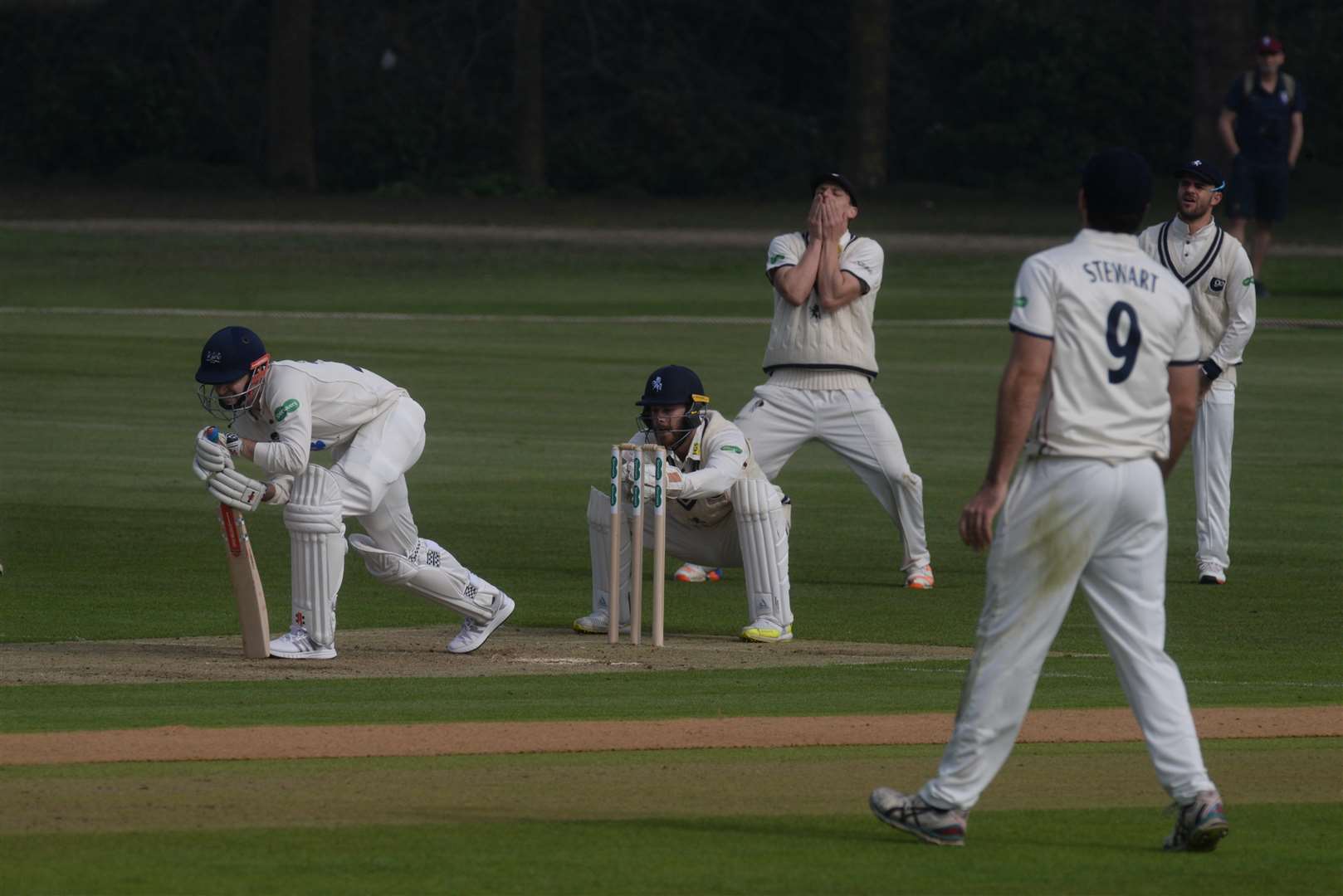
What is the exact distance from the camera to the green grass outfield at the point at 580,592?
22.0 feet

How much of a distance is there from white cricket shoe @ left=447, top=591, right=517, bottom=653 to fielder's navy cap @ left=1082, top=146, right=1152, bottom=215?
4.86m

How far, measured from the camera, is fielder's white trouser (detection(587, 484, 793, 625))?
11.2 metres

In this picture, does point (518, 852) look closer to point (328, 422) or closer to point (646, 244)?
point (328, 422)

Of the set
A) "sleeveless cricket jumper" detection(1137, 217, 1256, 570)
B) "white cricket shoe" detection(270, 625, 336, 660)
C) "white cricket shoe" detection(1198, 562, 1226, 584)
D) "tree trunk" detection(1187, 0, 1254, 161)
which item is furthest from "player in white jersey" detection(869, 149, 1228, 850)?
"tree trunk" detection(1187, 0, 1254, 161)

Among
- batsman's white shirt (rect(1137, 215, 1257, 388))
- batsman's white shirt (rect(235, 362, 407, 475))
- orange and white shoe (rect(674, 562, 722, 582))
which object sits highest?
batsman's white shirt (rect(1137, 215, 1257, 388))

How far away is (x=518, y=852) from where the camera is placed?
673cm

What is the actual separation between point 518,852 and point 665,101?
45811 millimetres

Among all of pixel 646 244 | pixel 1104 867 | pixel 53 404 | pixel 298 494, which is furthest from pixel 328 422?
pixel 646 244

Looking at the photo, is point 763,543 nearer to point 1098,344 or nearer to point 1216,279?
point 1216,279

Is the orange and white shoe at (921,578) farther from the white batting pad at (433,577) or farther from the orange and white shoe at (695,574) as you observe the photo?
the white batting pad at (433,577)

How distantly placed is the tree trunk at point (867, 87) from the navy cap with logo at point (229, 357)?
4058 cm

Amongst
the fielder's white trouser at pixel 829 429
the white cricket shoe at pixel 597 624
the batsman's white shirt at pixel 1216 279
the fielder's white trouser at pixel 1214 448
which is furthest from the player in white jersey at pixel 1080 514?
the fielder's white trouser at pixel 1214 448

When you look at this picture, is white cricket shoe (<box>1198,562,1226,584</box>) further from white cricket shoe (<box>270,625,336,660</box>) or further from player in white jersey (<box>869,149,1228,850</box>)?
player in white jersey (<box>869,149,1228,850</box>)

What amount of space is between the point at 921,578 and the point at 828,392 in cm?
135
